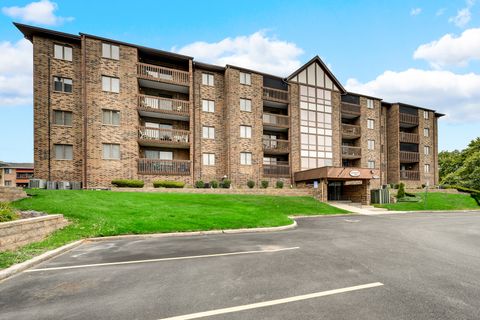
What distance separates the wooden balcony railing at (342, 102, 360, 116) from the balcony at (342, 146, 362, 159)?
5025 mm

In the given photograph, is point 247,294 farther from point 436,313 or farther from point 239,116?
point 239,116

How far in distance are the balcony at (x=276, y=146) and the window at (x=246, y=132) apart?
2.18 metres

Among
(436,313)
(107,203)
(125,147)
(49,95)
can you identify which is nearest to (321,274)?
(436,313)

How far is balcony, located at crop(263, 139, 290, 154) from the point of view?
29.5m

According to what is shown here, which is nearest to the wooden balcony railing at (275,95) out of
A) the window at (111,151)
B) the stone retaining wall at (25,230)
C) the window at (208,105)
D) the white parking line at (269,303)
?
the window at (208,105)

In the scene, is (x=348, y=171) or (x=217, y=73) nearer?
(x=348, y=171)

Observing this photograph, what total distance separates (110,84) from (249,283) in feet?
78.8

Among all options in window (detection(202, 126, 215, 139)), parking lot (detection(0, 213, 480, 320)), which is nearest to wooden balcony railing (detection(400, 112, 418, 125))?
window (detection(202, 126, 215, 139))

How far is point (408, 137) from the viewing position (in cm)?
3816

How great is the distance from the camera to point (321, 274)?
5.36 meters

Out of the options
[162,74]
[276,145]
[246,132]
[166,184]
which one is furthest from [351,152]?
[162,74]

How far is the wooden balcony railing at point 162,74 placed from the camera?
24281 millimetres

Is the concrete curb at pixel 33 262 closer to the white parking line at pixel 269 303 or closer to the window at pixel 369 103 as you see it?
the white parking line at pixel 269 303

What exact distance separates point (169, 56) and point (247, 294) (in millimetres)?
26365
